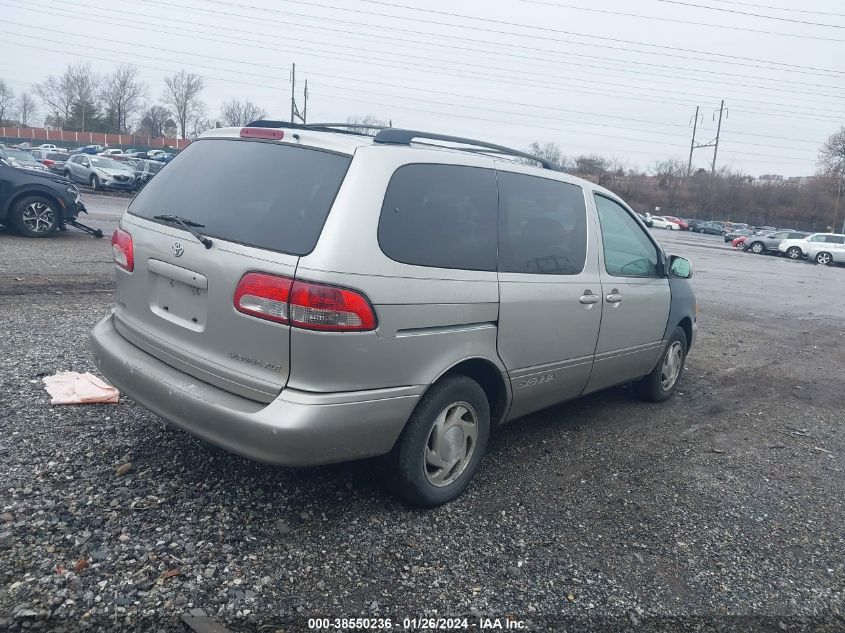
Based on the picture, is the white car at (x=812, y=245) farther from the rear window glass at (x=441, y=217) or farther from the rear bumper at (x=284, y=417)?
the rear bumper at (x=284, y=417)

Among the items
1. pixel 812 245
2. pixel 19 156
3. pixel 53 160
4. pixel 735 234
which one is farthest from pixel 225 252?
pixel 735 234

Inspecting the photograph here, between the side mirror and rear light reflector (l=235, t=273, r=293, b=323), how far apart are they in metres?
3.78

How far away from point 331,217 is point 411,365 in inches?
31.0

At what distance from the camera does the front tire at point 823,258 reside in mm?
34500

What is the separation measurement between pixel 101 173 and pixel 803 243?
3542 cm

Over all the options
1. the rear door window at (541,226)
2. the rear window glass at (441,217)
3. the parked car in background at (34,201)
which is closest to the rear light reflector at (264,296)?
the rear window glass at (441,217)

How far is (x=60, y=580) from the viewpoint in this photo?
108 inches

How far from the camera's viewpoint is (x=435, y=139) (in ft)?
13.0

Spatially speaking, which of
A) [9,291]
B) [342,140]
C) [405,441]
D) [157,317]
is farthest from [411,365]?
[9,291]

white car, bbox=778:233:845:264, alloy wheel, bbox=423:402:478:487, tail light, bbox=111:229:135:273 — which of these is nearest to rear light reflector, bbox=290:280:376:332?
alloy wheel, bbox=423:402:478:487

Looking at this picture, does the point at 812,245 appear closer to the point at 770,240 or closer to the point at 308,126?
the point at 770,240

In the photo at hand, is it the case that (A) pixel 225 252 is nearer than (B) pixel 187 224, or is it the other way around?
(A) pixel 225 252

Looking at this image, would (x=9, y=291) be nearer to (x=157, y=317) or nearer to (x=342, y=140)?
(x=157, y=317)

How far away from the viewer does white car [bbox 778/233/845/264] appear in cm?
3484
